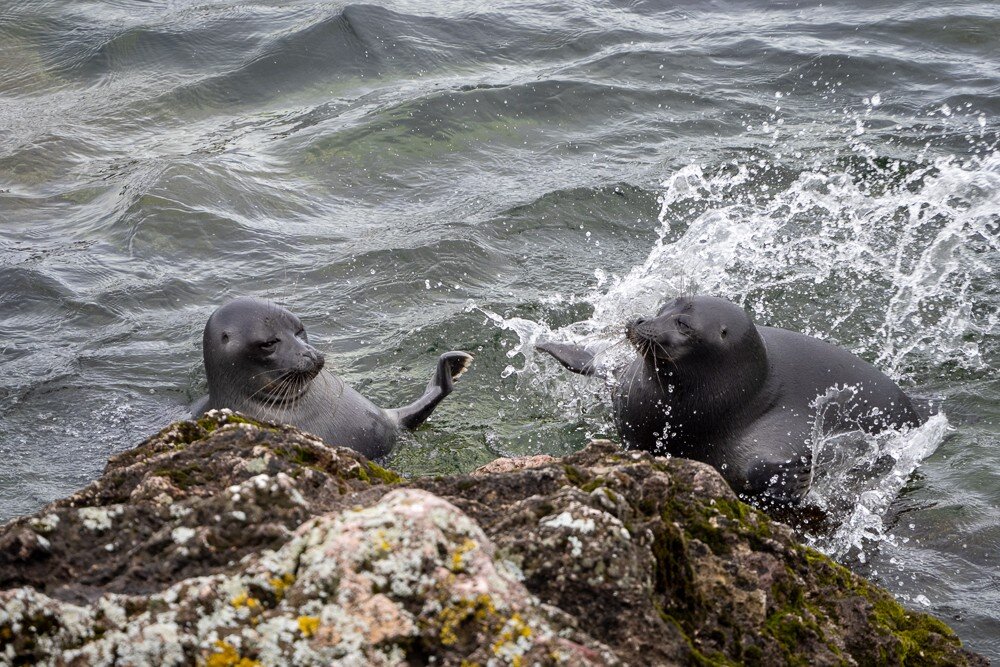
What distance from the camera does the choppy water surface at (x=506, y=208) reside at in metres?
6.79

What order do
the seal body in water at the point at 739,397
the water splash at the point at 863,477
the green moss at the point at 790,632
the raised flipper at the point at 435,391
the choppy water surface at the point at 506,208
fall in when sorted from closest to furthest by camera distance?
the green moss at the point at 790,632 < the water splash at the point at 863,477 < the seal body in water at the point at 739,397 < the raised flipper at the point at 435,391 < the choppy water surface at the point at 506,208

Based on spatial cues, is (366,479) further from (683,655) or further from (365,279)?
(365,279)

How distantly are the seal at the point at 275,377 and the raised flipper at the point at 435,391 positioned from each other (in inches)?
10.8

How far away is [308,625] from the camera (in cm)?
251

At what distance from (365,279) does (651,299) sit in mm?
2258

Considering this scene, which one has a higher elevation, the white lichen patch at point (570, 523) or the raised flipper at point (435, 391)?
the white lichen patch at point (570, 523)

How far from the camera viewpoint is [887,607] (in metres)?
3.57

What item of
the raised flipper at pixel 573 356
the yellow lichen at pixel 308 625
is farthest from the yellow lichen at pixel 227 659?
the raised flipper at pixel 573 356

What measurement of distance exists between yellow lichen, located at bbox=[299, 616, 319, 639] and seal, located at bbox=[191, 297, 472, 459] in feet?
11.2

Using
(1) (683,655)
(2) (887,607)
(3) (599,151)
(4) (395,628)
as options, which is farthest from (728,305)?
(3) (599,151)

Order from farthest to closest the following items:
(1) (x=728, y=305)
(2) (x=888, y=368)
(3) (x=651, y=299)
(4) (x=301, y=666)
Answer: (3) (x=651, y=299) < (2) (x=888, y=368) < (1) (x=728, y=305) < (4) (x=301, y=666)

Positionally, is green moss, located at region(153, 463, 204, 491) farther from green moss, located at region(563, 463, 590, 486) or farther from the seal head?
the seal head

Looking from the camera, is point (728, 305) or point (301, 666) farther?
point (728, 305)

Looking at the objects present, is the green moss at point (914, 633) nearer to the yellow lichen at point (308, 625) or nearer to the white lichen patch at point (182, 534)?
the yellow lichen at point (308, 625)
